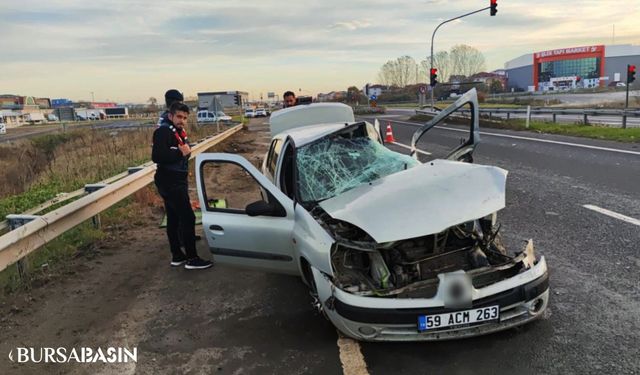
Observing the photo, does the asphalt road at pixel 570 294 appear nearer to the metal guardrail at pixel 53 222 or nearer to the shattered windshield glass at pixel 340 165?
the shattered windshield glass at pixel 340 165

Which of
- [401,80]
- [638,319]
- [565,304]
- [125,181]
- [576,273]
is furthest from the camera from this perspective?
A: [401,80]

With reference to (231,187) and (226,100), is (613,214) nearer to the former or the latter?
(231,187)

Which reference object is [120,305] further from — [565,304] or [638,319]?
[638,319]

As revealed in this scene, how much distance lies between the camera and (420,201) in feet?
11.9

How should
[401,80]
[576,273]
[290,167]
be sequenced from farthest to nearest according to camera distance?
1. [401,80]
2. [290,167]
3. [576,273]

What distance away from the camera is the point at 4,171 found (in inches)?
641

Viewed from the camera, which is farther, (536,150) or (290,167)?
(536,150)

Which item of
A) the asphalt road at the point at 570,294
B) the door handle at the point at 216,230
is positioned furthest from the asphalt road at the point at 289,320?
the door handle at the point at 216,230

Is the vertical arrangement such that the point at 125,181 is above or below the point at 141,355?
above

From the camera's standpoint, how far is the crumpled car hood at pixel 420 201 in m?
3.37

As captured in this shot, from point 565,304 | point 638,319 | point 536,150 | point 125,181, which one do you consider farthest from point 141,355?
point 536,150

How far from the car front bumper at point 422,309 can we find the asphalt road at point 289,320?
0.18m

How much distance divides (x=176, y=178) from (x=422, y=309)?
133 inches

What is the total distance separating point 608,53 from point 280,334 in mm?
134803
